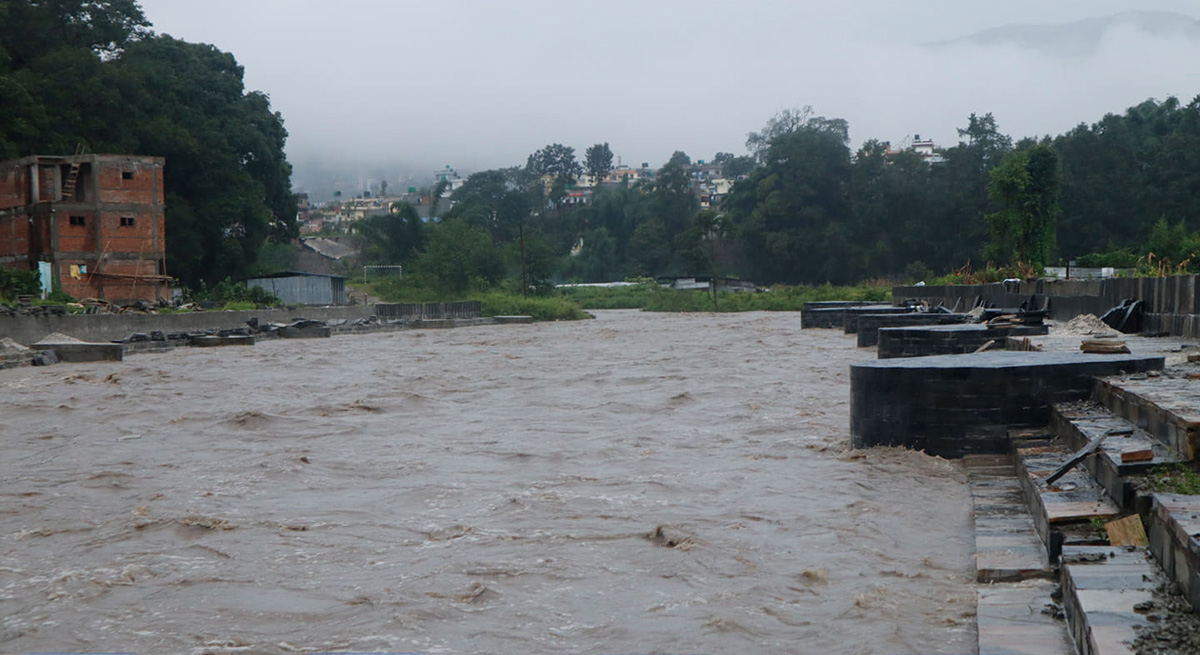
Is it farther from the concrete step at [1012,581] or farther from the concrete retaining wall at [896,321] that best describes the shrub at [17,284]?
the concrete step at [1012,581]

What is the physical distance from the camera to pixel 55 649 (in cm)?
517

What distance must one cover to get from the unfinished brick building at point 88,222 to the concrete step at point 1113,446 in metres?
37.0

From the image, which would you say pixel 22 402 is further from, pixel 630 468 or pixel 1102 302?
pixel 1102 302

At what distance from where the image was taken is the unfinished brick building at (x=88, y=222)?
37562mm

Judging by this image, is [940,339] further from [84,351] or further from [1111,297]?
[84,351]

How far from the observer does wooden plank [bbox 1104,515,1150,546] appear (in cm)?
457

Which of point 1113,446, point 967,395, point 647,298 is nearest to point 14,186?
point 647,298

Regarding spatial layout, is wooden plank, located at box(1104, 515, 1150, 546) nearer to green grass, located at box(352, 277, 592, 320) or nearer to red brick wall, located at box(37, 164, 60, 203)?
red brick wall, located at box(37, 164, 60, 203)

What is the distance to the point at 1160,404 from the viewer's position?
5773 mm

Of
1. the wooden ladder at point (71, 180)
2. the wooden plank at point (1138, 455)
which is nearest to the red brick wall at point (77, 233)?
the wooden ladder at point (71, 180)

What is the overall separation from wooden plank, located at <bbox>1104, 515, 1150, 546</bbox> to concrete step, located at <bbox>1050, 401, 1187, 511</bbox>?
0.12m

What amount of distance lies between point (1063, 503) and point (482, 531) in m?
3.66

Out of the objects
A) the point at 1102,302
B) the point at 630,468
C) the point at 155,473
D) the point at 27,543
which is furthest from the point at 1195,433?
the point at 1102,302

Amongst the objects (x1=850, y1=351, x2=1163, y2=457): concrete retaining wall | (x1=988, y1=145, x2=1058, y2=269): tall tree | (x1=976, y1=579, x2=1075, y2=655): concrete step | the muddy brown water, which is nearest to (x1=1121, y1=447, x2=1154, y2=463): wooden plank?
(x1=976, y1=579, x2=1075, y2=655): concrete step
